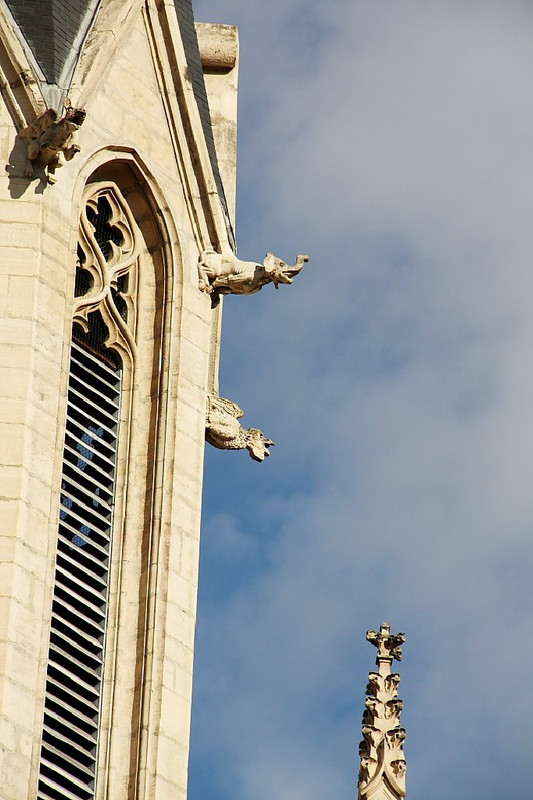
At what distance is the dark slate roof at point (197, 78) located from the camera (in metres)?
38.8

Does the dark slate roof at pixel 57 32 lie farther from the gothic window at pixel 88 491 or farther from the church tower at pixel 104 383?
the gothic window at pixel 88 491

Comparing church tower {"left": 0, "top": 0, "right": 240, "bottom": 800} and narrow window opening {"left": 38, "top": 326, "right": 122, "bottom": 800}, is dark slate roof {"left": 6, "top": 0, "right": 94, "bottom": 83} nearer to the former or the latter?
church tower {"left": 0, "top": 0, "right": 240, "bottom": 800}

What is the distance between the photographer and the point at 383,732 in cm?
3528

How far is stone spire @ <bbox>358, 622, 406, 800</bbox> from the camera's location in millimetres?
34938

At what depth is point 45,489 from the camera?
34375 mm

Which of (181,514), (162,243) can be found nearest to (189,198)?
(162,243)

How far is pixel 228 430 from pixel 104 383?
4.95ft

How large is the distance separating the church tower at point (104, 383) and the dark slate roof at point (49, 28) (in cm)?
3

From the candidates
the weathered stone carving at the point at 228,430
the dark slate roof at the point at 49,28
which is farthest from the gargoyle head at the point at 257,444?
the dark slate roof at the point at 49,28

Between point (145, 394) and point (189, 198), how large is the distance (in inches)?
86.3

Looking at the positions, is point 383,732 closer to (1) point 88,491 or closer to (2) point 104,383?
(1) point 88,491

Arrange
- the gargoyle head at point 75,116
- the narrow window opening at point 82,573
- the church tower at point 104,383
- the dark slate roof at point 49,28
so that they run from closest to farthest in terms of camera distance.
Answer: the church tower at point 104,383 → the narrow window opening at point 82,573 → the gargoyle head at point 75,116 → the dark slate roof at point 49,28

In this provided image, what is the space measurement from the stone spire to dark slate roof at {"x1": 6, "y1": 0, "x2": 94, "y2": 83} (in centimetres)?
573

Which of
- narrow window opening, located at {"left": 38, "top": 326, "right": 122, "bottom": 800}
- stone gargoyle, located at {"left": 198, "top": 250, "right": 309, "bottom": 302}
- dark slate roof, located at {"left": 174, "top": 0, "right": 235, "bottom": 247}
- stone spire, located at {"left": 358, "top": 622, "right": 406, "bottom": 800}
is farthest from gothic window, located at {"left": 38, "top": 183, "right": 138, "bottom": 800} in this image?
stone spire, located at {"left": 358, "top": 622, "right": 406, "bottom": 800}
